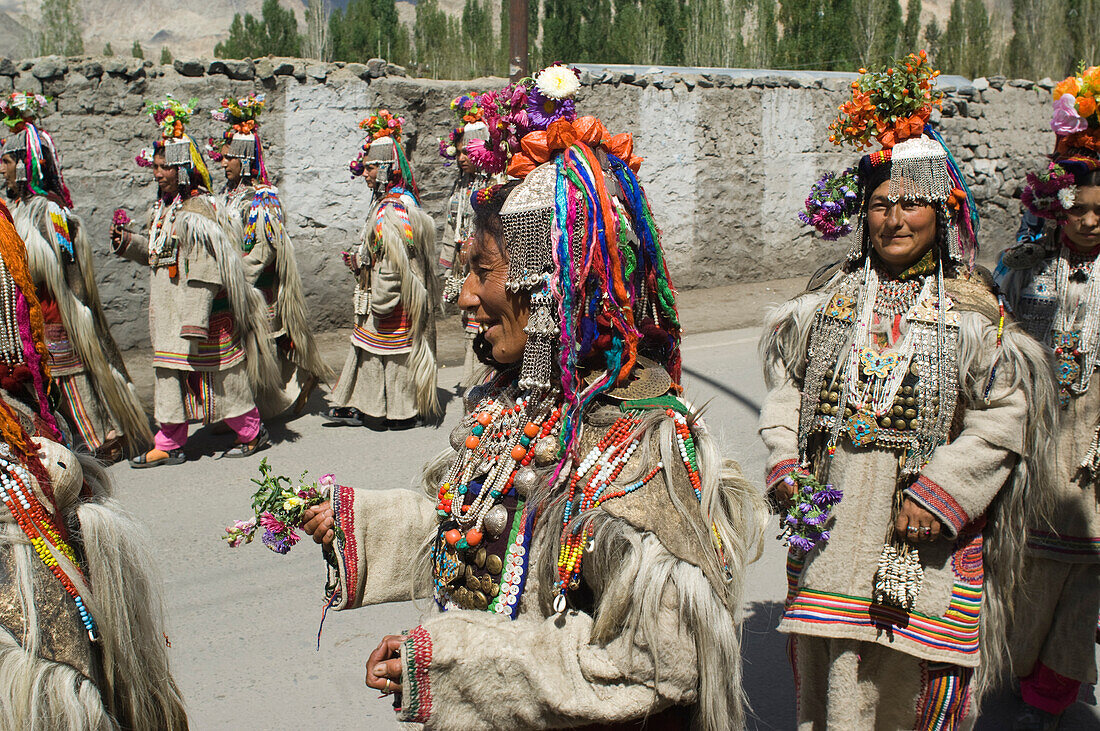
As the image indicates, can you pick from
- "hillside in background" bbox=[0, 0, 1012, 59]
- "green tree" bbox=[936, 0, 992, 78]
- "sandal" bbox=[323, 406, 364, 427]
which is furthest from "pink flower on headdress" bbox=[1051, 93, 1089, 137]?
"hillside in background" bbox=[0, 0, 1012, 59]

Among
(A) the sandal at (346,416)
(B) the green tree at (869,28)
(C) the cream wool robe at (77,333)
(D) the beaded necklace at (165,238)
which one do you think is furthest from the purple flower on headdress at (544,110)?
(B) the green tree at (869,28)

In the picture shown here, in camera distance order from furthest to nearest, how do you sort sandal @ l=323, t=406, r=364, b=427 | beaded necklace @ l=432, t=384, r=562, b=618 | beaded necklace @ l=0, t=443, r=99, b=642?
sandal @ l=323, t=406, r=364, b=427 < beaded necklace @ l=0, t=443, r=99, b=642 < beaded necklace @ l=432, t=384, r=562, b=618

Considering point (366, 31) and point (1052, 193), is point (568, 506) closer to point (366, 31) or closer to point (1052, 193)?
point (1052, 193)

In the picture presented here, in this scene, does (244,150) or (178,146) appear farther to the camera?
(244,150)

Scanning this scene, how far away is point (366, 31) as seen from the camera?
27.1m

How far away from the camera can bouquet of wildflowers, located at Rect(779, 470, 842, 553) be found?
282 cm

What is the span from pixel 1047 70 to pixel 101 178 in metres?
21.8

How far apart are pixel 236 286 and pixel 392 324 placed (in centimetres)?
125

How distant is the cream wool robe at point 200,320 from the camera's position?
6.35 meters

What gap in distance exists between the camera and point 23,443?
89.3 inches

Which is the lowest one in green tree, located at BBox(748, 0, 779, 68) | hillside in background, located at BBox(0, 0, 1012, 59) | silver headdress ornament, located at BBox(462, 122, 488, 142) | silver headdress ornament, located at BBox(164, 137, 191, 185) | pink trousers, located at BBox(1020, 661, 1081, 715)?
pink trousers, located at BBox(1020, 661, 1081, 715)

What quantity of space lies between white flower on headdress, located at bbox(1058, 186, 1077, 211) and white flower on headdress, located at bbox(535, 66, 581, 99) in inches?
86.3

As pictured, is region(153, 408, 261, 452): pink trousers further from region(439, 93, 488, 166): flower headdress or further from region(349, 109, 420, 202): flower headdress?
region(439, 93, 488, 166): flower headdress

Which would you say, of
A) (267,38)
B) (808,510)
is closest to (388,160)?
(808,510)
